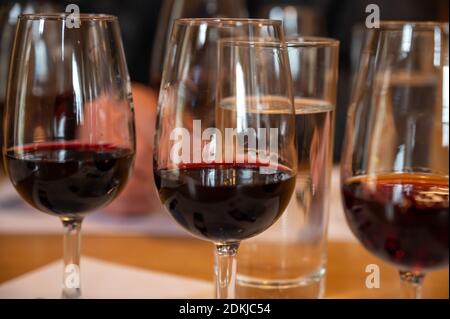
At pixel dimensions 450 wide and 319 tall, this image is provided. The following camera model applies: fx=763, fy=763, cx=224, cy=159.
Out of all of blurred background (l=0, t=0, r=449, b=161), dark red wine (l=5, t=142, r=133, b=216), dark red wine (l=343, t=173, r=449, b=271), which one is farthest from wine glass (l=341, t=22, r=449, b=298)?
blurred background (l=0, t=0, r=449, b=161)

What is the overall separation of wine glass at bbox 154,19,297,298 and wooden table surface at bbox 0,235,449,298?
26 centimetres

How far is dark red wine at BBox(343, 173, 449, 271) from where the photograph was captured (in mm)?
580

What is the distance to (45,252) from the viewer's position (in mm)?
937

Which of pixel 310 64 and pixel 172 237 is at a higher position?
pixel 310 64

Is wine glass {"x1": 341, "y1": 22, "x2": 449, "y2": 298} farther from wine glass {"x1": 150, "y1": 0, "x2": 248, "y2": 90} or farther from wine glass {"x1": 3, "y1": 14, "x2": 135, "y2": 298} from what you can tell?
wine glass {"x1": 150, "y1": 0, "x2": 248, "y2": 90}

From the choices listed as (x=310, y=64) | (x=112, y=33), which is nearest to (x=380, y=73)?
(x=310, y=64)

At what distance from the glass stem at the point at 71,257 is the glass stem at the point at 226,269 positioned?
162 millimetres

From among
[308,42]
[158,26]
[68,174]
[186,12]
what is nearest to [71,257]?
[68,174]

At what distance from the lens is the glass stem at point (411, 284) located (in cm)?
62

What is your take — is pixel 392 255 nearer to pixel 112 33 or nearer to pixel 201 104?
pixel 201 104

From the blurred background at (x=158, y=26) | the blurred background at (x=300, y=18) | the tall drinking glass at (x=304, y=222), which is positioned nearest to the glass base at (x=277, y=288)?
the tall drinking glass at (x=304, y=222)

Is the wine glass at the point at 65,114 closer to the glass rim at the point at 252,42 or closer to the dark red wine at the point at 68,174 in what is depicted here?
the dark red wine at the point at 68,174
